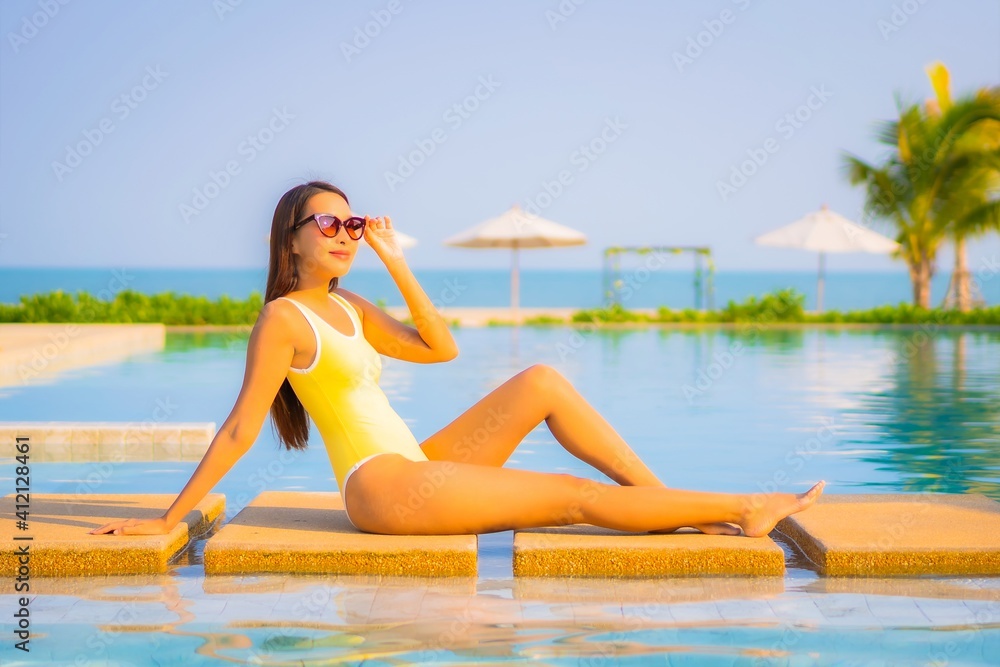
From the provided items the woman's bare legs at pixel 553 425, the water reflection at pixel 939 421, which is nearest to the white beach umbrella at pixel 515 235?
the water reflection at pixel 939 421

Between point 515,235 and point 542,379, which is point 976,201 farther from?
point 542,379

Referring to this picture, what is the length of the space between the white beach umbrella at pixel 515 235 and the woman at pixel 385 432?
18.7 m

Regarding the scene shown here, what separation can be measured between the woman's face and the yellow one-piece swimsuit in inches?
6.2

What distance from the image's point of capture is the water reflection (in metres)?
6.32

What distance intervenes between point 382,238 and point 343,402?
22.3 inches

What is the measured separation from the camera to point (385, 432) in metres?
3.62

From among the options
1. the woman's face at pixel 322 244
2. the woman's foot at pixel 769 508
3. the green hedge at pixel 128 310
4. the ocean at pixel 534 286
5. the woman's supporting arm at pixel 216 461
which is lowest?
the woman's foot at pixel 769 508

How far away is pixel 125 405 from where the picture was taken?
9.61 m

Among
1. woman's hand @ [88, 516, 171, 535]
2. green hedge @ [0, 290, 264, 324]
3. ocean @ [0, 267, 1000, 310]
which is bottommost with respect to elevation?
woman's hand @ [88, 516, 171, 535]

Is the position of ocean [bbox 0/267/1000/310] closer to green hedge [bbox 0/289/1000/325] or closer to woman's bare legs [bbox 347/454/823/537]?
green hedge [bbox 0/289/1000/325]

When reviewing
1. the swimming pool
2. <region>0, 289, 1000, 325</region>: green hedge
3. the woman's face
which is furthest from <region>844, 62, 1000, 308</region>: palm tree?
the woman's face

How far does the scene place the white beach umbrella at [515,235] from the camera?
22797mm

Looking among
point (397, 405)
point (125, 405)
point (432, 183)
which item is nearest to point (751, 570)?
point (397, 405)

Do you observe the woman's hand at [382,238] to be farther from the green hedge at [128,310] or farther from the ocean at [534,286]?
the ocean at [534,286]
